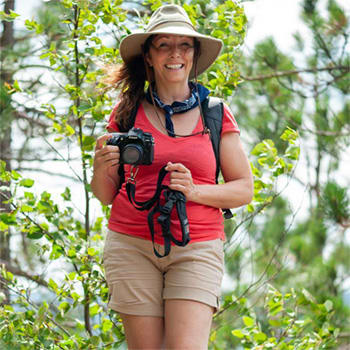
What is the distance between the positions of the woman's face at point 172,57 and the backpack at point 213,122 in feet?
0.39

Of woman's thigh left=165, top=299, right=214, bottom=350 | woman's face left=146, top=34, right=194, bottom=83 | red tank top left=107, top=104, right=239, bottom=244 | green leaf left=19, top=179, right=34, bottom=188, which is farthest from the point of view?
green leaf left=19, top=179, right=34, bottom=188

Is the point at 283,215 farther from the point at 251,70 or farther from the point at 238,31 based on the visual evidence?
the point at 238,31

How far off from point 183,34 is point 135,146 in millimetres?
429

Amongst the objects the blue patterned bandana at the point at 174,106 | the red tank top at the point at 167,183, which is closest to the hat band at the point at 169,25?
the blue patterned bandana at the point at 174,106

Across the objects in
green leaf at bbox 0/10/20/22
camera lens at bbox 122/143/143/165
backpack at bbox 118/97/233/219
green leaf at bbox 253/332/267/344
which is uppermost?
green leaf at bbox 0/10/20/22

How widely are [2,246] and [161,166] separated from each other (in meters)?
3.89

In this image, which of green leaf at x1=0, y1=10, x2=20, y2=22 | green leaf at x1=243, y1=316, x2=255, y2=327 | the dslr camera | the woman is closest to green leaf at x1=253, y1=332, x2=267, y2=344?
green leaf at x1=243, y1=316, x2=255, y2=327

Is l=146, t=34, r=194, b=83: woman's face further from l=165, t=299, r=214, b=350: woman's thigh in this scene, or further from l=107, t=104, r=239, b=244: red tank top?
l=165, t=299, r=214, b=350: woman's thigh

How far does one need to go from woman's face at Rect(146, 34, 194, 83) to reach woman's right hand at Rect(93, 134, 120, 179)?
29cm

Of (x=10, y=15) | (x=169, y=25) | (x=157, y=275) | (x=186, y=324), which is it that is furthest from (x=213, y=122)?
(x=10, y=15)

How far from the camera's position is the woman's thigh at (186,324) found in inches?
83.5

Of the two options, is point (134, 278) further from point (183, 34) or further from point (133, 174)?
point (183, 34)

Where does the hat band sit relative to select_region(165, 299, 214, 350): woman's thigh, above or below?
above

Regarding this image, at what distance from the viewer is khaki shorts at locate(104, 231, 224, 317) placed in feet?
7.21
